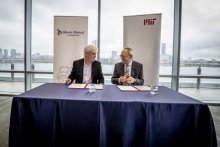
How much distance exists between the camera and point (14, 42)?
5.42 meters

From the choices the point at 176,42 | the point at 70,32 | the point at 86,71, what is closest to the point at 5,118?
the point at 86,71

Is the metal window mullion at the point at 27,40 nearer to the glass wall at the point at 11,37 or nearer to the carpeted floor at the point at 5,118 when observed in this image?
the glass wall at the point at 11,37

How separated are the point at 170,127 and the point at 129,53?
5.42 feet

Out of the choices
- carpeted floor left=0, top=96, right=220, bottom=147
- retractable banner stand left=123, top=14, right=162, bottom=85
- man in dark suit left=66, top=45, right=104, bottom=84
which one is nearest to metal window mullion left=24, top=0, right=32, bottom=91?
carpeted floor left=0, top=96, right=220, bottom=147

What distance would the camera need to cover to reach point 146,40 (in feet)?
14.4

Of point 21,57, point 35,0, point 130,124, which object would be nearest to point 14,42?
point 21,57

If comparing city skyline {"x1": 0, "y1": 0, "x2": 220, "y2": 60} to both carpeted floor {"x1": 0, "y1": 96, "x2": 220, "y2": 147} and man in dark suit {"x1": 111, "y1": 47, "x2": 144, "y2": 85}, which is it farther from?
man in dark suit {"x1": 111, "y1": 47, "x2": 144, "y2": 85}

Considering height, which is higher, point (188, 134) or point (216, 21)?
point (216, 21)

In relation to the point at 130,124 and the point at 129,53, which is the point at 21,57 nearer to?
the point at 129,53

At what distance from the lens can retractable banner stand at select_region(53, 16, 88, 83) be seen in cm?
452

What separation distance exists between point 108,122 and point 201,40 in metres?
4.18

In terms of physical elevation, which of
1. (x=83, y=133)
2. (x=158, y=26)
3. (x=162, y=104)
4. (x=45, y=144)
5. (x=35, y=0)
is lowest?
(x=45, y=144)

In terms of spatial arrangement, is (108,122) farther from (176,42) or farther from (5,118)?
(176,42)

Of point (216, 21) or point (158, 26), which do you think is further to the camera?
point (216, 21)
